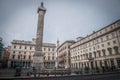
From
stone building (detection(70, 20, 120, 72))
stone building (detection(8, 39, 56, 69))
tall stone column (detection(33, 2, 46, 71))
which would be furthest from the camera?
stone building (detection(8, 39, 56, 69))

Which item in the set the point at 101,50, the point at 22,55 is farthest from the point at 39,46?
the point at 22,55

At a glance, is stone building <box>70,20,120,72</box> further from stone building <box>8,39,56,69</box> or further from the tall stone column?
stone building <box>8,39,56,69</box>

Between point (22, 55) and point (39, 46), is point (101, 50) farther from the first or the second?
point (22, 55)

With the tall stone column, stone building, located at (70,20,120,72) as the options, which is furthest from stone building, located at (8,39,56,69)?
the tall stone column

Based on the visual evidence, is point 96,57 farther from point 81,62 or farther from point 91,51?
point 81,62

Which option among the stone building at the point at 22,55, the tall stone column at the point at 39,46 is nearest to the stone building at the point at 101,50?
the tall stone column at the point at 39,46

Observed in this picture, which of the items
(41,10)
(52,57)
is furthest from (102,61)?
(52,57)

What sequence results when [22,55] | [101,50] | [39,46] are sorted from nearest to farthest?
1. [39,46]
2. [101,50]
3. [22,55]

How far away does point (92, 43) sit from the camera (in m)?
37.1

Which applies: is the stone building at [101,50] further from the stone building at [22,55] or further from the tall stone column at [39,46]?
the stone building at [22,55]

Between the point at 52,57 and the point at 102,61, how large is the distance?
33.8m

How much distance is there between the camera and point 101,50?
32.4m

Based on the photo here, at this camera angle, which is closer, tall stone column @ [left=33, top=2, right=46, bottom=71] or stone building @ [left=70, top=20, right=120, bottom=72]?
tall stone column @ [left=33, top=2, right=46, bottom=71]

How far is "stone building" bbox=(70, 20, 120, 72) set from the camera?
26964 millimetres
